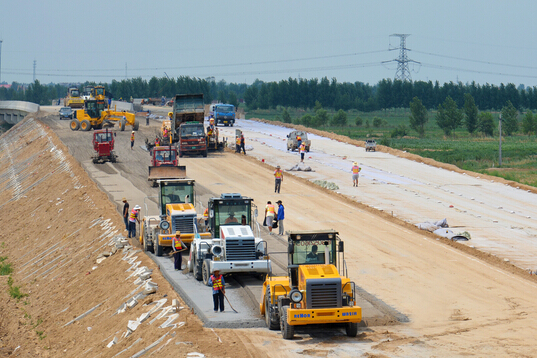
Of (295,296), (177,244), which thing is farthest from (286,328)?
(177,244)

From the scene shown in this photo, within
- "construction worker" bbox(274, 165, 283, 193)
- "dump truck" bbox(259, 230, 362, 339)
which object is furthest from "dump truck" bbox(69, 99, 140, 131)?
"dump truck" bbox(259, 230, 362, 339)

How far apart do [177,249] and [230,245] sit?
3.20 meters

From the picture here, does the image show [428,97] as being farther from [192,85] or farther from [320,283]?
[320,283]

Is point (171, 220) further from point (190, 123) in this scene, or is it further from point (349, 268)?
point (190, 123)

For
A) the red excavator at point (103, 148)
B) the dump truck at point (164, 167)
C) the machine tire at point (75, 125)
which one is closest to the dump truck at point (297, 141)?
the red excavator at point (103, 148)

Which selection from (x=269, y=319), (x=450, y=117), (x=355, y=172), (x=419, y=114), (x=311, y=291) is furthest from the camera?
(x=419, y=114)

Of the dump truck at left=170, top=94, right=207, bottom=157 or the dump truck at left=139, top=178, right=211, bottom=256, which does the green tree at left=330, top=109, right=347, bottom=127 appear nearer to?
the dump truck at left=170, top=94, right=207, bottom=157

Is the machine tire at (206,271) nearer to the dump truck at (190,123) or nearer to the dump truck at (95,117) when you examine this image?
the dump truck at (190,123)

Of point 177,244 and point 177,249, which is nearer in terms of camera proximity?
point 177,244

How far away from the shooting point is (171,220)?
24328 mm

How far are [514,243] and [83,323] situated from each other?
18.9 metres

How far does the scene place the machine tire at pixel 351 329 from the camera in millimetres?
16297

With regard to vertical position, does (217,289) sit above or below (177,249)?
below

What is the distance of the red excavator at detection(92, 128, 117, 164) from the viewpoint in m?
51.5
